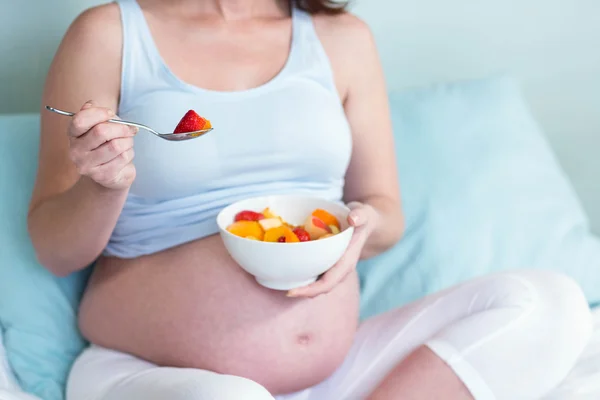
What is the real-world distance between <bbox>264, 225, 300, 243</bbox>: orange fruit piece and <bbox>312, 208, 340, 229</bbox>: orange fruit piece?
0.08m

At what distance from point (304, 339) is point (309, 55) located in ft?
1.69

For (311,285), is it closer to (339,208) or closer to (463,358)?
(339,208)

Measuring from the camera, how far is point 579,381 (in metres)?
1.13

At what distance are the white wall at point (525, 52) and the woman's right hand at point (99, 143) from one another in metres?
1.03

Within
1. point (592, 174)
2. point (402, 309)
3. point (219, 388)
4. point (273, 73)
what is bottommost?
point (592, 174)

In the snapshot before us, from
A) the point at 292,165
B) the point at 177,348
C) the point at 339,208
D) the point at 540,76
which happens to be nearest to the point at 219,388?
the point at 177,348

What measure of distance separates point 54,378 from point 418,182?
2.72 ft

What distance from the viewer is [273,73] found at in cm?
129

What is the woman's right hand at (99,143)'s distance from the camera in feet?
2.82

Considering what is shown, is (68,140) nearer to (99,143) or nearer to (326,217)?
(99,143)

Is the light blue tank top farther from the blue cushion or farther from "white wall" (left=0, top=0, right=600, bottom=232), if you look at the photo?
"white wall" (left=0, top=0, right=600, bottom=232)

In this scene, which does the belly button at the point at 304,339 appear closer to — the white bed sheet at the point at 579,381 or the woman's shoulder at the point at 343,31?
the white bed sheet at the point at 579,381

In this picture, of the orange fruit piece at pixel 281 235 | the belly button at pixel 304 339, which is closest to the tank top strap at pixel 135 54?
the orange fruit piece at pixel 281 235

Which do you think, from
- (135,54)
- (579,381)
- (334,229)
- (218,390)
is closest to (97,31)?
(135,54)
